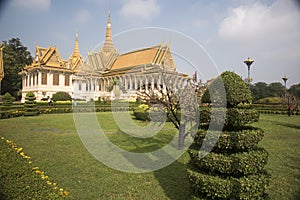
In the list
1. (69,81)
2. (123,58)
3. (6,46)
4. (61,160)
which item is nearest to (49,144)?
(61,160)

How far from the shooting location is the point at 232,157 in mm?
3172

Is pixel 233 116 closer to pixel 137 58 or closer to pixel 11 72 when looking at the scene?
pixel 137 58

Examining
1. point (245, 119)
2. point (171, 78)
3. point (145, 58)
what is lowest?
point (245, 119)

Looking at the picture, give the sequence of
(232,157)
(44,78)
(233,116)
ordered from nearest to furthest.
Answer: (232,157) → (233,116) → (44,78)

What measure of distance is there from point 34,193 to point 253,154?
341cm

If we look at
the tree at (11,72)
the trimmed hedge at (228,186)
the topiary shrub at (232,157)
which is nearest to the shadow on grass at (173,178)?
the topiary shrub at (232,157)

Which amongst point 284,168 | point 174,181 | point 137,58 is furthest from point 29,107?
point 137,58

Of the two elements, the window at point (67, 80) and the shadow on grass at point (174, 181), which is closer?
the shadow on grass at point (174, 181)

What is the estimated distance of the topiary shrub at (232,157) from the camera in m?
3.09

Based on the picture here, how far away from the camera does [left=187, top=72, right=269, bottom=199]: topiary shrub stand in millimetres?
3088

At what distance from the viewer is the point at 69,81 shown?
3897cm

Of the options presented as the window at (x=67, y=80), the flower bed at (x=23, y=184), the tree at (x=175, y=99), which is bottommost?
the flower bed at (x=23, y=184)

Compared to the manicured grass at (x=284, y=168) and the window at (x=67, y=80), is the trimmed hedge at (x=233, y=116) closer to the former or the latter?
the manicured grass at (x=284, y=168)

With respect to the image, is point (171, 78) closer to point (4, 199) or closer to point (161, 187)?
point (161, 187)
